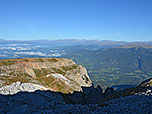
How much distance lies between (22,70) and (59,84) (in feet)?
180

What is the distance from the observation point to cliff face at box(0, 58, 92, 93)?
313ft

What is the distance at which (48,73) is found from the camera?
477 ft

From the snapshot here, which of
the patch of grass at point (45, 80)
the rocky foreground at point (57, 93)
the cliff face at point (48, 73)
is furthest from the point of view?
the cliff face at point (48, 73)

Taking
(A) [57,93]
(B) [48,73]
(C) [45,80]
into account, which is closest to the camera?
(A) [57,93]

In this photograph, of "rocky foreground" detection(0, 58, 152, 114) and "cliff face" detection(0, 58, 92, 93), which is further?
"cliff face" detection(0, 58, 92, 93)

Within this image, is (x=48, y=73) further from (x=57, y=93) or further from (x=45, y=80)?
(x=57, y=93)

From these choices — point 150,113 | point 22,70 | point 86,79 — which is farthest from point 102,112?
point 86,79

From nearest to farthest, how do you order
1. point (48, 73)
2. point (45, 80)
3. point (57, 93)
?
point (57, 93), point (45, 80), point (48, 73)

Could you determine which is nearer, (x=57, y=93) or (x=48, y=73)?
(x=57, y=93)

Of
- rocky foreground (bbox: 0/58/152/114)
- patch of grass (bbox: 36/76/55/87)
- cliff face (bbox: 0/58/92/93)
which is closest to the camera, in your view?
rocky foreground (bbox: 0/58/152/114)

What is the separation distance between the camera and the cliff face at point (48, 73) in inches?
3754

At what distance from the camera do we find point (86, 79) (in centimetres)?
15575

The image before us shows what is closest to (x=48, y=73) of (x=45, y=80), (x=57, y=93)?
(x=45, y=80)

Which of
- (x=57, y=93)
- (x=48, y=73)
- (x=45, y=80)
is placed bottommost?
(x=48, y=73)
